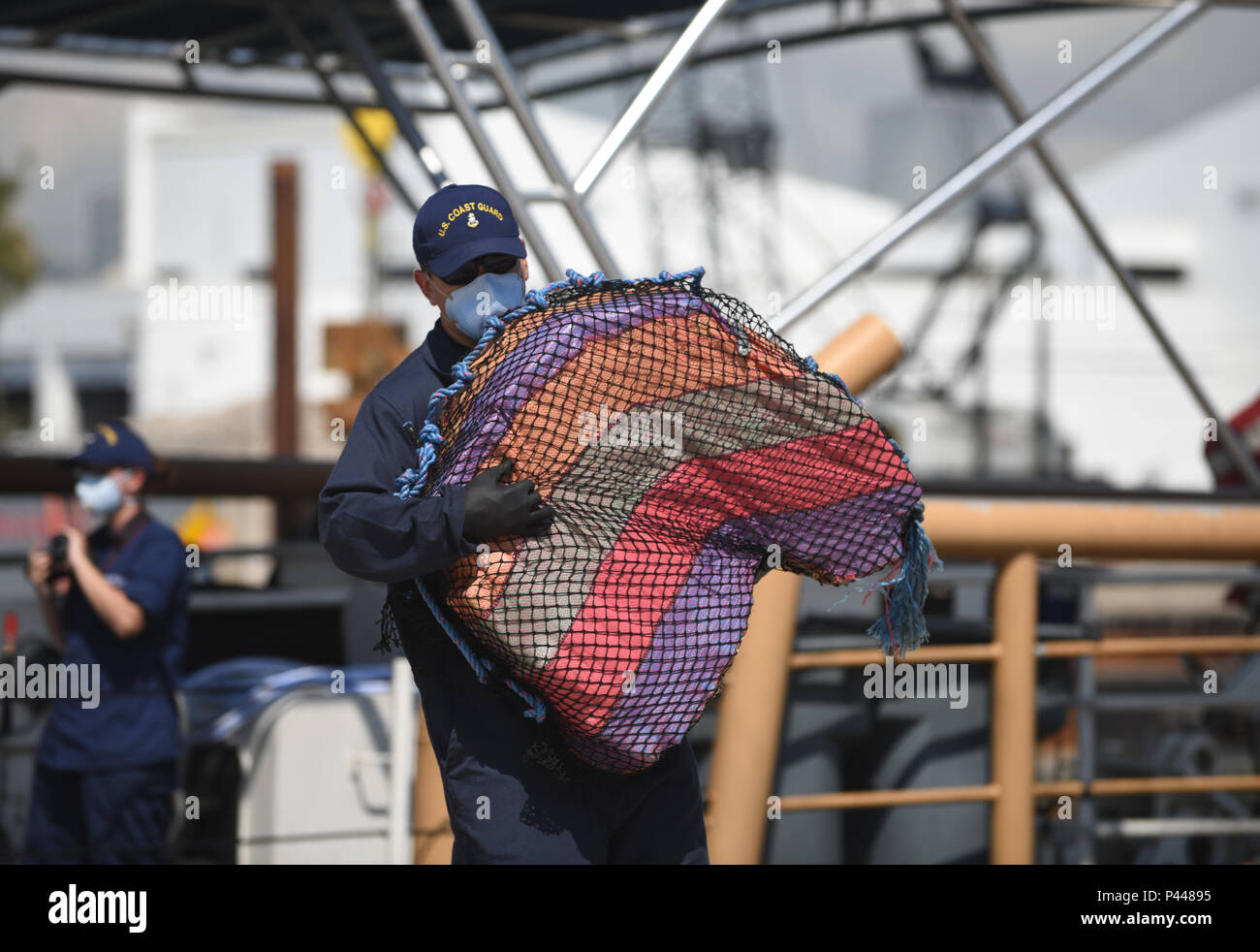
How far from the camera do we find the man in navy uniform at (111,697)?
445 centimetres

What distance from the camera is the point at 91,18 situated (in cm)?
599

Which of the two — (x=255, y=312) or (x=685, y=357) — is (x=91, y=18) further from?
(x=255, y=312)

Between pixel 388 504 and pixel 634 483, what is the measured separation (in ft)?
1.54

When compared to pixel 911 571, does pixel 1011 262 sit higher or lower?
higher

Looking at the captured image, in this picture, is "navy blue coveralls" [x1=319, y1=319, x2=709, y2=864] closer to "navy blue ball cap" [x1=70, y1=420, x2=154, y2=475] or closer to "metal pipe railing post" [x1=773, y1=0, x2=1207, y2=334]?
"metal pipe railing post" [x1=773, y1=0, x2=1207, y2=334]

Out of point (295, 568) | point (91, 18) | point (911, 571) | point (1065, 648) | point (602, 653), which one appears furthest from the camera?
point (295, 568)

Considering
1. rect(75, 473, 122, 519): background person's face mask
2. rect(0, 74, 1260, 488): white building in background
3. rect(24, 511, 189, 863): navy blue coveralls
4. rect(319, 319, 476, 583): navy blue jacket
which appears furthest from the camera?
rect(0, 74, 1260, 488): white building in background

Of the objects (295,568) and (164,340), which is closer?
(295,568)

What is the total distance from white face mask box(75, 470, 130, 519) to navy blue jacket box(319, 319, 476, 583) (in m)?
2.39

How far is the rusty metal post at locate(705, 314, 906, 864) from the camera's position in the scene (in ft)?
12.3

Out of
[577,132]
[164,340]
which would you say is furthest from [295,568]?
[164,340]

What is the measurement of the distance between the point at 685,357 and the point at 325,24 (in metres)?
4.17

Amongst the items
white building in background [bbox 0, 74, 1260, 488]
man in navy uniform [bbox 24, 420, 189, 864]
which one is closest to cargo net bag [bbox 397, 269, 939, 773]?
man in navy uniform [bbox 24, 420, 189, 864]

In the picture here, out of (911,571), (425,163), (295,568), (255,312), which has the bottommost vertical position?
(911,571)
